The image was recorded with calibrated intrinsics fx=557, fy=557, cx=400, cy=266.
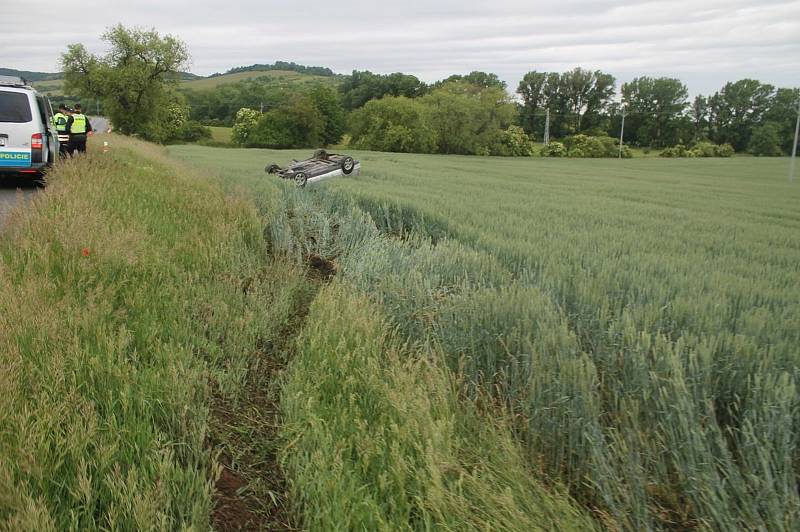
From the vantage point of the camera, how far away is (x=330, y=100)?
270 feet

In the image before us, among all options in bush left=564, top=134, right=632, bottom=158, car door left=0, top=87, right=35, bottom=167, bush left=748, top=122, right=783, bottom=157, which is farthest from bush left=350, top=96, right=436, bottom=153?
car door left=0, top=87, right=35, bottom=167

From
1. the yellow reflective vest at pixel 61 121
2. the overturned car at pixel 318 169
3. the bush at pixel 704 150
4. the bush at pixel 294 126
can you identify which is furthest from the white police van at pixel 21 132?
Result: the bush at pixel 704 150

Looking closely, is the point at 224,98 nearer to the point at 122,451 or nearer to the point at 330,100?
the point at 330,100

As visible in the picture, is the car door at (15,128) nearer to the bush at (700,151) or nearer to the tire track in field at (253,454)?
the tire track in field at (253,454)

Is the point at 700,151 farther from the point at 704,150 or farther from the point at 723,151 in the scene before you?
the point at 723,151

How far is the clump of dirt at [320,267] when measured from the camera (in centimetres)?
701

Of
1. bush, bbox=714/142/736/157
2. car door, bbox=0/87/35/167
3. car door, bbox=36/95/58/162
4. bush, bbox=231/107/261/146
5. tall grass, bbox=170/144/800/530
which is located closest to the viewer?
tall grass, bbox=170/144/800/530

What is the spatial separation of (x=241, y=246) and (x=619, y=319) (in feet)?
15.2

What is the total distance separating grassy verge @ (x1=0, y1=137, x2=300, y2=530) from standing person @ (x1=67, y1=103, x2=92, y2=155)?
9.96 m

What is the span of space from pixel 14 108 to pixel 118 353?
33.9 ft

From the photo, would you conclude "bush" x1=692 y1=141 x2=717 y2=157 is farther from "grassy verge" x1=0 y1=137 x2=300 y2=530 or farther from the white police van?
"grassy verge" x1=0 y1=137 x2=300 y2=530

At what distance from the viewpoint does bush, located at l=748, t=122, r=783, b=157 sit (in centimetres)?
7788

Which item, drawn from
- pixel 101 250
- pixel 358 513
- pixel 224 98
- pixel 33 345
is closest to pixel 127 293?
pixel 101 250

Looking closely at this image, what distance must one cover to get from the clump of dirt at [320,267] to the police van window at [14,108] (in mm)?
7693
